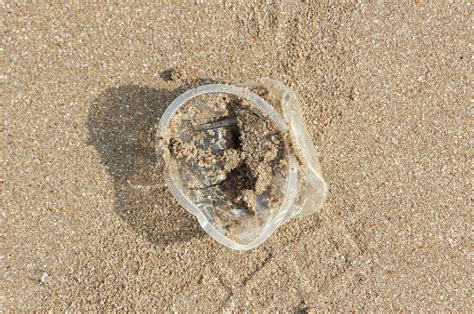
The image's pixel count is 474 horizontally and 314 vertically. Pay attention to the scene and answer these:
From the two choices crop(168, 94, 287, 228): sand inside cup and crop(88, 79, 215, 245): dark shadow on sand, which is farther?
crop(88, 79, 215, 245): dark shadow on sand

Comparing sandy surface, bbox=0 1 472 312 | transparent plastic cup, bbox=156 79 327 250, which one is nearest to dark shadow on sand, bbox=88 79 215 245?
sandy surface, bbox=0 1 472 312

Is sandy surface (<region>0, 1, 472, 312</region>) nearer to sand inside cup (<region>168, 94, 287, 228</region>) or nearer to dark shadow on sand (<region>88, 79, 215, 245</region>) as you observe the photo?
dark shadow on sand (<region>88, 79, 215, 245</region>)

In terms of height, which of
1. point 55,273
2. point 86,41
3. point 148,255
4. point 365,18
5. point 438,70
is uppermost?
point 365,18

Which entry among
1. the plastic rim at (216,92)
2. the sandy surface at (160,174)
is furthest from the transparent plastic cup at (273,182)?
the sandy surface at (160,174)

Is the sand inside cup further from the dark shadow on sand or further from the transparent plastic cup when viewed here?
the dark shadow on sand

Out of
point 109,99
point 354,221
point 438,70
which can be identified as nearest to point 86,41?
point 109,99

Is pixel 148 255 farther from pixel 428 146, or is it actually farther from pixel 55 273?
pixel 428 146
